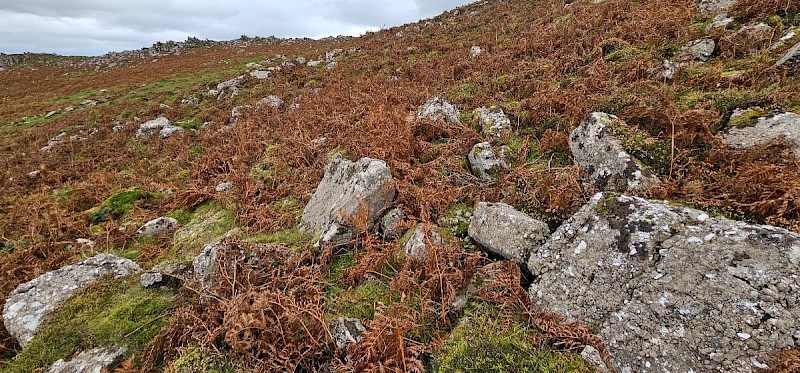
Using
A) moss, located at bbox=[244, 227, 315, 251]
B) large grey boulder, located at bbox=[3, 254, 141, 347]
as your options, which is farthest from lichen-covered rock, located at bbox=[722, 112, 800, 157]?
large grey boulder, located at bbox=[3, 254, 141, 347]

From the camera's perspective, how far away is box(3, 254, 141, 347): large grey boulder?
4973 mm

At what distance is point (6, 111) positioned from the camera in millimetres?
21109

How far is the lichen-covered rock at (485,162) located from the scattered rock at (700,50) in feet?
15.6

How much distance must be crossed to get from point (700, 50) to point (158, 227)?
472 inches

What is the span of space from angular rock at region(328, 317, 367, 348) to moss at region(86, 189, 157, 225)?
7674mm

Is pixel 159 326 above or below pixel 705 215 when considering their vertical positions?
below

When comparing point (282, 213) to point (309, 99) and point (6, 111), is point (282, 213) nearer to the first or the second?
point (309, 99)

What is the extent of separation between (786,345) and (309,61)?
938 inches

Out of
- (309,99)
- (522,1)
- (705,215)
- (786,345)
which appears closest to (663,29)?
(705,215)

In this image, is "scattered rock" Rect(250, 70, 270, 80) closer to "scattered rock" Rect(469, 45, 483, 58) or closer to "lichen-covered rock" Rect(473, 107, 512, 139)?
"scattered rock" Rect(469, 45, 483, 58)

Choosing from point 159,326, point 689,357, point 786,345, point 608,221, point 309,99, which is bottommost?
point 159,326

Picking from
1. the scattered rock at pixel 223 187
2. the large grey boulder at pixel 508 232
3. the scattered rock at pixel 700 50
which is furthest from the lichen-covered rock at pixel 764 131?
the scattered rock at pixel 223 187

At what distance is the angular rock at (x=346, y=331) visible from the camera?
3.88 m

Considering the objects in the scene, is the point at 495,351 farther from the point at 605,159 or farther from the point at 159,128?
the point at 159,128
